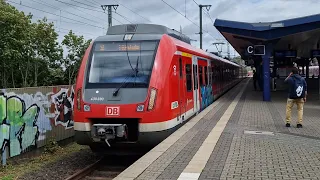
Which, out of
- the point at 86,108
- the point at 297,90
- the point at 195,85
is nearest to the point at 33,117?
the point at 86,108

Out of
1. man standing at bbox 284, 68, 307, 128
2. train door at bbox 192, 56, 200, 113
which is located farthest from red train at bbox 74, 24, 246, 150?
man standing at bbox 284, 68, 307, 128

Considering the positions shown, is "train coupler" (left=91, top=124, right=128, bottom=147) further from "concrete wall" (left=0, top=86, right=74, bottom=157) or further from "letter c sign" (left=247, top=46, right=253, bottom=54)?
"letter c sign" (left=247, top=46, right=253, bottom=54)

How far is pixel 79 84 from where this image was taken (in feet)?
29.2

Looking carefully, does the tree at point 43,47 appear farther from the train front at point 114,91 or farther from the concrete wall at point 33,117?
the train front at point 114,91

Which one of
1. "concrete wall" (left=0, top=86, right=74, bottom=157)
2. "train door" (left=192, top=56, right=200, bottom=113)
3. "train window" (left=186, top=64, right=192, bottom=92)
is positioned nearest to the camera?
"concrete wall" (left=0, top=86, right=74, bottom=157)

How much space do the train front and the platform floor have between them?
0.97 m

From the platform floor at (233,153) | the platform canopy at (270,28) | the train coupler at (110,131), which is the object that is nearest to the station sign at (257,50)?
the platform canopy at (270,28)

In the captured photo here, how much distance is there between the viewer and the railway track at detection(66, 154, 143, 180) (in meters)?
8.59

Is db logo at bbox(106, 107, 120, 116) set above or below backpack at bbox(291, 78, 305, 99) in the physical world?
below

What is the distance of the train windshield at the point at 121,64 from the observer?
8.80m

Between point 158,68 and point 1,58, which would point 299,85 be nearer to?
point 158,68

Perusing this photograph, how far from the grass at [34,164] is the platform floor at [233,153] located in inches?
138

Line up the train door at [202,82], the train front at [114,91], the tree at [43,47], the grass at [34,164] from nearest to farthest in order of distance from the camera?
the train front at [114,91], the grass at [34,164], the train door at [202,82], the tree at [43,47]

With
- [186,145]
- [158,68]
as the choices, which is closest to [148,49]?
[158,68]
